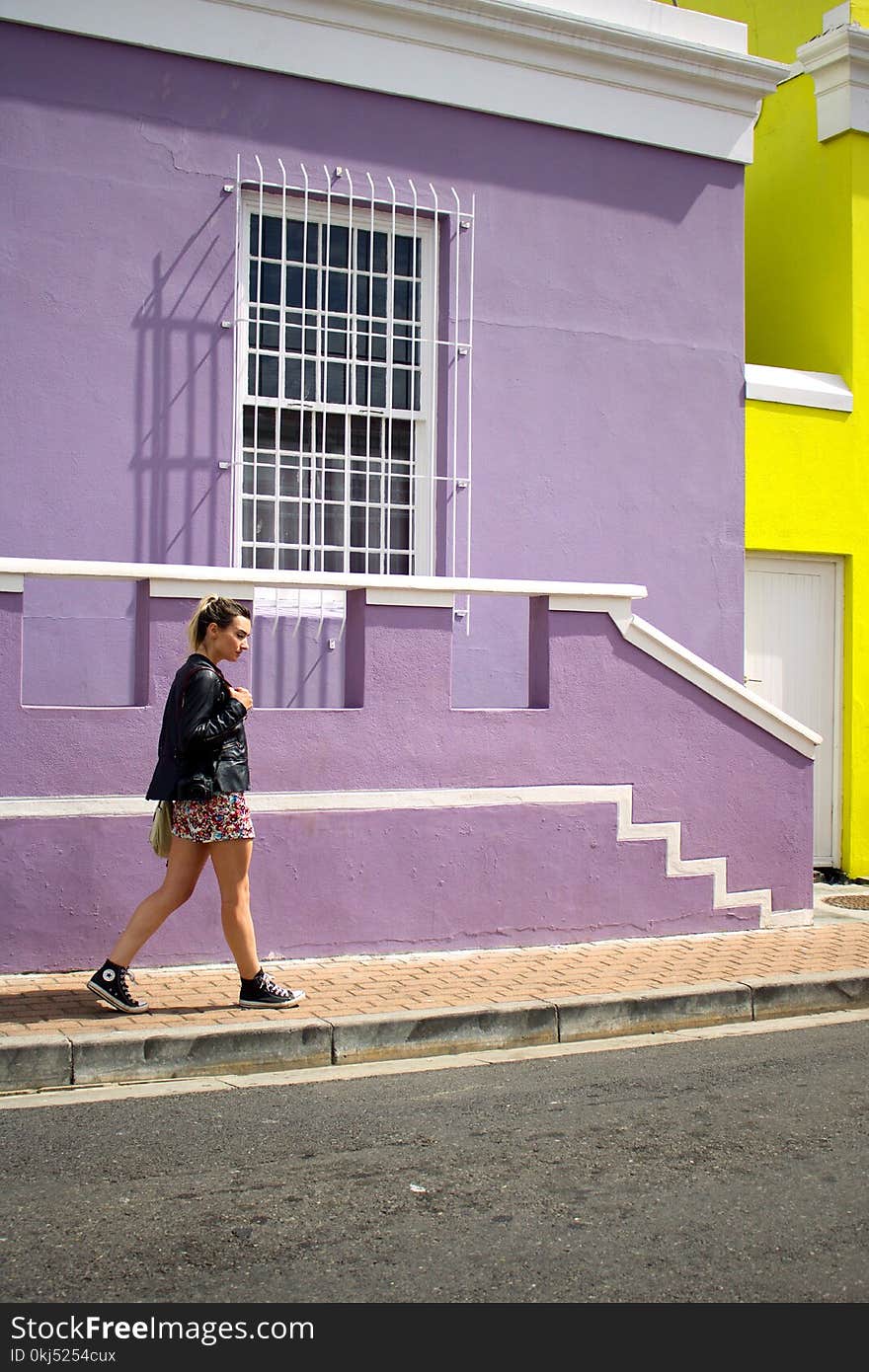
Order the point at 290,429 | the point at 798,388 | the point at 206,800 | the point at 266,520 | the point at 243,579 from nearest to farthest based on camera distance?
the point at 206,800
the point at 243,579
the point at 266,520
the point at 290,429
the point at 798,388

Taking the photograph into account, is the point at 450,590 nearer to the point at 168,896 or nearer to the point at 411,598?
the point at 411,598

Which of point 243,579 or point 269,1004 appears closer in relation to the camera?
point 269,1004

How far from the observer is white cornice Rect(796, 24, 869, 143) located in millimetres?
12242

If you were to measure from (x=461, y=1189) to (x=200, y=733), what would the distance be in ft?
8.66

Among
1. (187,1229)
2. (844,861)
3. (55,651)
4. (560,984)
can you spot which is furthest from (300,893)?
(844,861)

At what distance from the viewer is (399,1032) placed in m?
6.85

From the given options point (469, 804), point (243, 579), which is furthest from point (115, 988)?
point (469, 804)

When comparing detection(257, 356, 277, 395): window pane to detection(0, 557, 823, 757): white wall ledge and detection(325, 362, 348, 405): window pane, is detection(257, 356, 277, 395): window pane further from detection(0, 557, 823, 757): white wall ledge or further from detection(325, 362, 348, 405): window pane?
detection(0, 557, 823, 757): white wall ledge

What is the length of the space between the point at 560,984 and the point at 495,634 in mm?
3189

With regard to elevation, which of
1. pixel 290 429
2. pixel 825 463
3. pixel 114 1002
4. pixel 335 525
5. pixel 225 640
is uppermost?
pixel 825 463

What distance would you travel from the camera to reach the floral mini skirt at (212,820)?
6914 mm

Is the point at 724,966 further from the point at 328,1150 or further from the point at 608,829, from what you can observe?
the point at 328,1150

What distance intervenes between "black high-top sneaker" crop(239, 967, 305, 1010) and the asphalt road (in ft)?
2.59

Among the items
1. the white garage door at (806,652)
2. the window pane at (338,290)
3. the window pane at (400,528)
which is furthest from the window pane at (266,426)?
the white garage door at (806,652)
